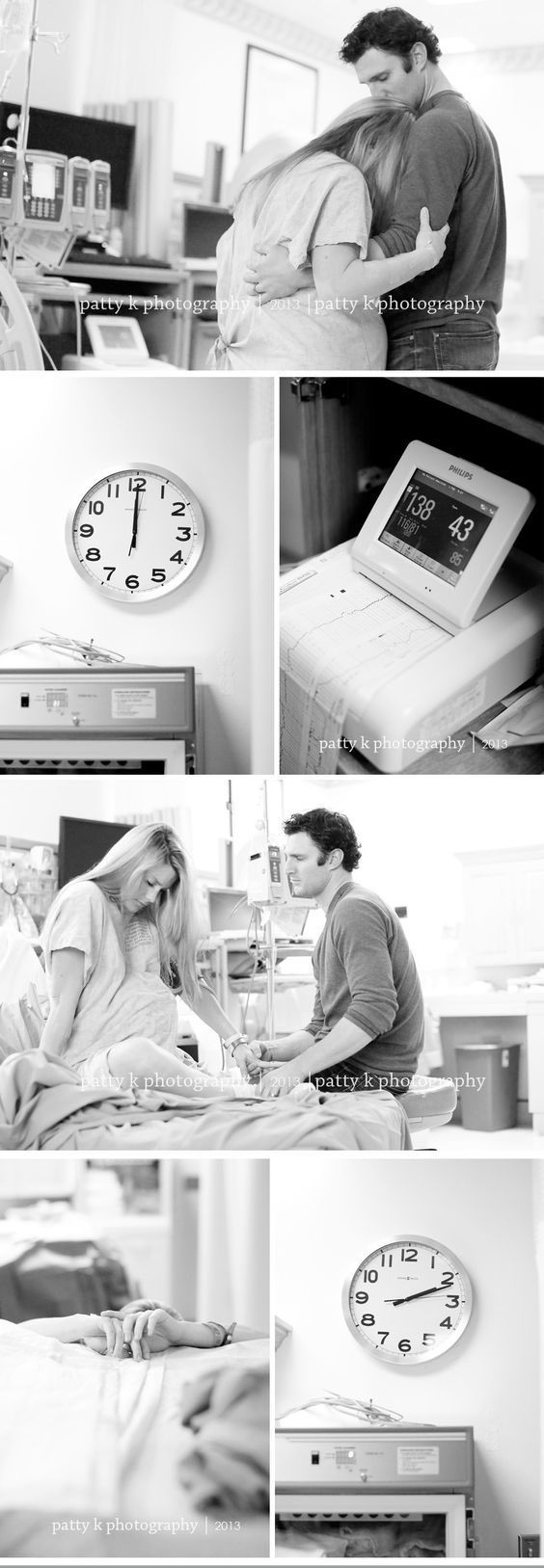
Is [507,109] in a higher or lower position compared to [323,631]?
higher

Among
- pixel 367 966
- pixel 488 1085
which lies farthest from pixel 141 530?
pixel 488 1085

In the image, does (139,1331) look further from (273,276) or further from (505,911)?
(273,276)

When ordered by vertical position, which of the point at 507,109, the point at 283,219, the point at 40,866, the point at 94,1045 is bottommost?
the point at 94,1045

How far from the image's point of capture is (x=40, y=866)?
216 centimetres

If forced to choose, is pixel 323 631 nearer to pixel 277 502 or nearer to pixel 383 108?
pixel 277 502

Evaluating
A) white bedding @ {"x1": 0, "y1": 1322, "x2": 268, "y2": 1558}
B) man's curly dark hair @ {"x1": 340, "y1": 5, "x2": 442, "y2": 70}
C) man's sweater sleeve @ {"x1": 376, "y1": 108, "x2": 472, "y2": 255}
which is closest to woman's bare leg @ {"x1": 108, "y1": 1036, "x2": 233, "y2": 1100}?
white bedding @ {"x1": 0, "y1": 1322, "x2": 268, "y2": 1558}

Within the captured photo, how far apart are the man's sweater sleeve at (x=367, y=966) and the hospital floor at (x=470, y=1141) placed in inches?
8.3

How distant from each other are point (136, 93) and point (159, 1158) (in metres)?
1.89

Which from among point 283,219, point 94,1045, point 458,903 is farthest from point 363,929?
point 283,219

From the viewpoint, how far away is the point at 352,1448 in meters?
2.07

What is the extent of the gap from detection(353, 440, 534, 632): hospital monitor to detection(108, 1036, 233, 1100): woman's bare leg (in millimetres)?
914

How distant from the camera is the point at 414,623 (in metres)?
2.17

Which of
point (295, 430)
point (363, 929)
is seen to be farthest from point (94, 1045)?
point (295, 430)

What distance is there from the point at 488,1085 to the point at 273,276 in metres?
1.49
